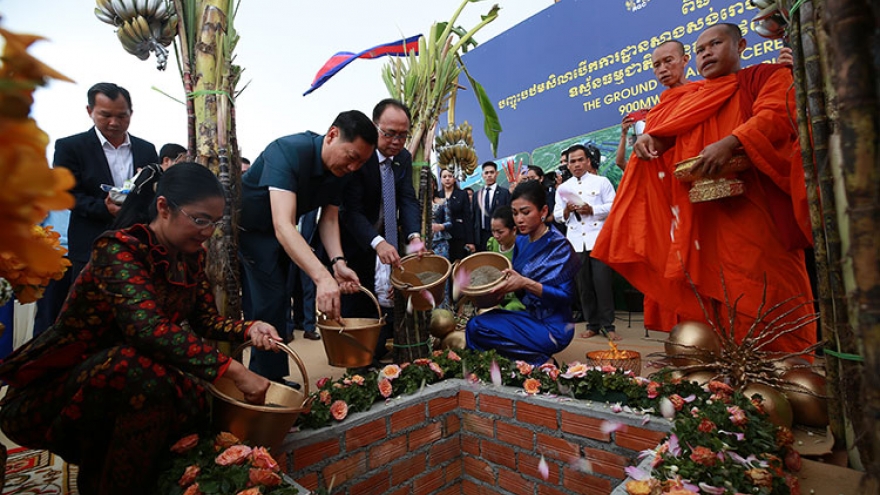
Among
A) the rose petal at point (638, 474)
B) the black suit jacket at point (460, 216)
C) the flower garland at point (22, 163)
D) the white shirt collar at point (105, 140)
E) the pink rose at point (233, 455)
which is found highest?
the white shirt collar at point (105, 140)

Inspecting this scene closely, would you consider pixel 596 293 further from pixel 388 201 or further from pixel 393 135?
pixel 393 135

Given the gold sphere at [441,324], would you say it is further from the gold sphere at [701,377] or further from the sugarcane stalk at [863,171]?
the sugarcane stalk at [863,171]

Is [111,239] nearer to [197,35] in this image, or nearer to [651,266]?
[197,35]

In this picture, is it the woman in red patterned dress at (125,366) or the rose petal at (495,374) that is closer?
the woman in red patterned dress at (125,366)

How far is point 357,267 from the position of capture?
115 inches

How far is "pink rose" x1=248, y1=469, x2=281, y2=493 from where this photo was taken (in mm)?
1159

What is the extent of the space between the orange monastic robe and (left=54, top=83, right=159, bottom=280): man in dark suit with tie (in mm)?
2694

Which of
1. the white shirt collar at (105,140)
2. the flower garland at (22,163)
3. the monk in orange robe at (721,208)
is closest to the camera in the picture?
the flower garland at (22,163)

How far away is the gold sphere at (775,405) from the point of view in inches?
64.4

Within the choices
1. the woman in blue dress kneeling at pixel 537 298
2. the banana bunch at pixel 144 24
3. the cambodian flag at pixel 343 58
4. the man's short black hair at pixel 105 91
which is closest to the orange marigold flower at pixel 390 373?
the woman in blue dress kneeling at pixel 537 298

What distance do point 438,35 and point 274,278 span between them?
1.96 metres

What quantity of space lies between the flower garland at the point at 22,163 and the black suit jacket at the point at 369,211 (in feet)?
7.51

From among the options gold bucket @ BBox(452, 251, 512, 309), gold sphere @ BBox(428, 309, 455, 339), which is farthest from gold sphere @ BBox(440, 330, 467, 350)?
gold bucket @ BBox(452, 251, 512, 309)

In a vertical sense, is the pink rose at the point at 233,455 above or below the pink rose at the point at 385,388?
above
